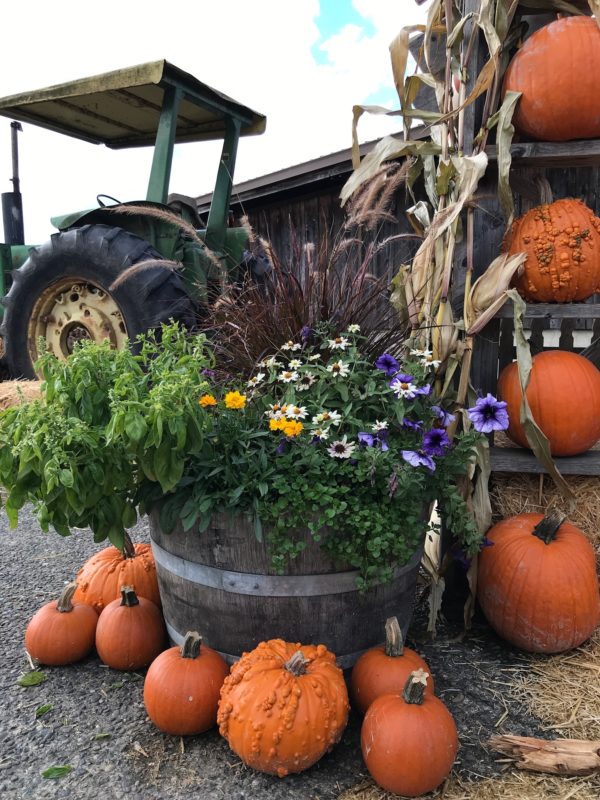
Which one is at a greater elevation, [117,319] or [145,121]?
[145,121]

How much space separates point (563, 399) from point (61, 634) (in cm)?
187

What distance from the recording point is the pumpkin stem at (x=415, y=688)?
1.48 meters

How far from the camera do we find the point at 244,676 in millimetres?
1561

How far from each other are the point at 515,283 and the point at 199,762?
1.87 metres

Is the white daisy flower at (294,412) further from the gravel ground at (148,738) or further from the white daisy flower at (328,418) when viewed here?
the gravel ground at (148,738)

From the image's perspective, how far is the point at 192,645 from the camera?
167 cm

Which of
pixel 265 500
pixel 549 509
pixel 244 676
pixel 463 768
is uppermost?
pixel 265 500

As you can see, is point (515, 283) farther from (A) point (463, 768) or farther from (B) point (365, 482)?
(A) point (463, 768)

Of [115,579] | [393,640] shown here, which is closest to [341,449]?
[393,640]

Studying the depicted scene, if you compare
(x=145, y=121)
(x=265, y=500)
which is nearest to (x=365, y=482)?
(x=265, y=500)

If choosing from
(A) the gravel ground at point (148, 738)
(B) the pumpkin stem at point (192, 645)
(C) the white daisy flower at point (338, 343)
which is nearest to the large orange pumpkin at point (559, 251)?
(C) the white daisy flower at point (338, 343)

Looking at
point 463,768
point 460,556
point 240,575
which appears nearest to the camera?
point 463,768

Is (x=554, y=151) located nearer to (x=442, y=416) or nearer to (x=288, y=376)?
(x=442, y=416)

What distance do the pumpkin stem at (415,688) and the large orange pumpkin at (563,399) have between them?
1067 millimetres
